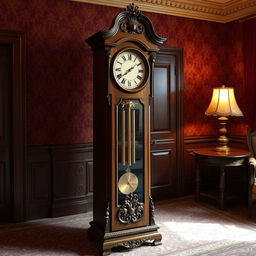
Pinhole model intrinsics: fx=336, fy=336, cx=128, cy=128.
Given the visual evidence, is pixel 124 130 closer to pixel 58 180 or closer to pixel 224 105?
pixel 58 180

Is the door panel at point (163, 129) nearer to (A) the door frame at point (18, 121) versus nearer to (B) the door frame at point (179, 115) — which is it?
(B) the door frame at point (179, 115)

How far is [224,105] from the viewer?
345cm

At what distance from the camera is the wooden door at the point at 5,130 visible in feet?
9.87

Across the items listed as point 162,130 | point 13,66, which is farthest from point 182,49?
point 13,66

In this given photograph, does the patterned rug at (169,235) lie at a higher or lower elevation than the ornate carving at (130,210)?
lower

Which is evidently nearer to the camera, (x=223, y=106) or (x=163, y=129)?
(x=223, y=106)

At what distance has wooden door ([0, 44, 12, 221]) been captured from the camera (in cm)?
301

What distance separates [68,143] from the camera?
10.5ft

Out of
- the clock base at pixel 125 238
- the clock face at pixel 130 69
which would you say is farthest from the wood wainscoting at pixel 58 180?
the clock face at pixel 130 69

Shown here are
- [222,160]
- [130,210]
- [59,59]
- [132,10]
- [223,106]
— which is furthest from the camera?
[223,106]

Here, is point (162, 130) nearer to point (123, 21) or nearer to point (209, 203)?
point (209, 203)

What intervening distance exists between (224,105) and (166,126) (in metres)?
0.66

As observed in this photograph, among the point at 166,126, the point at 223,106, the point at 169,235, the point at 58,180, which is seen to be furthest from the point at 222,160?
the point at 58,180

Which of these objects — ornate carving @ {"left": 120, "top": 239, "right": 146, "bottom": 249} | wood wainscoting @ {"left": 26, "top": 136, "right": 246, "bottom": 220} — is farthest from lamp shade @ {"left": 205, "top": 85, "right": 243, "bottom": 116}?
ornate carving @ {"left": 120, "top": 239, "right": 146, "bottom": 249}
